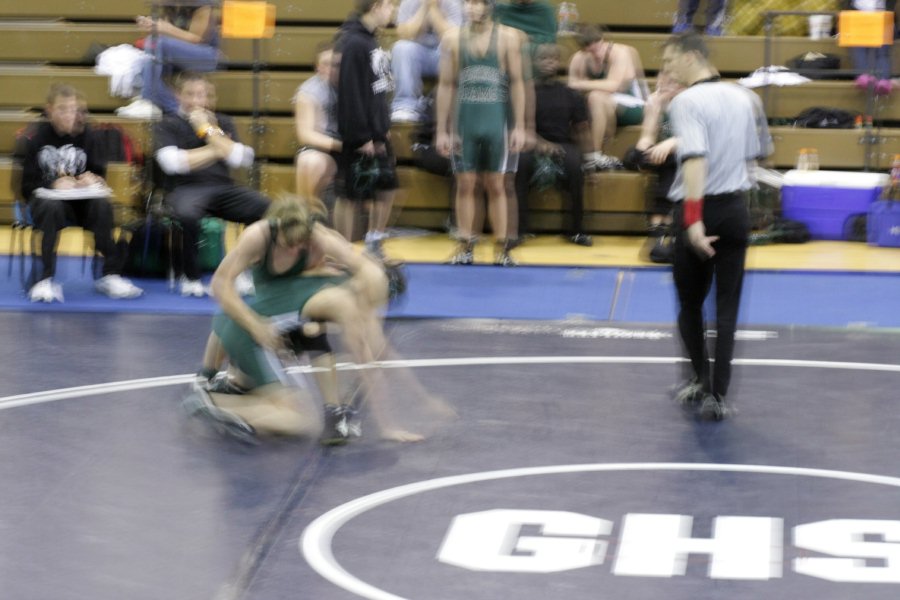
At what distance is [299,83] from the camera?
42.4 feet

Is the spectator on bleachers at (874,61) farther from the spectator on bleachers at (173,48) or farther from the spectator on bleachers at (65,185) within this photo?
the spectator on bleachers at (65,185)

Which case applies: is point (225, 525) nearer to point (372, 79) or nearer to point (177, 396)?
point (177, 396)

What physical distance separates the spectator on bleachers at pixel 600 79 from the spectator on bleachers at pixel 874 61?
195cm

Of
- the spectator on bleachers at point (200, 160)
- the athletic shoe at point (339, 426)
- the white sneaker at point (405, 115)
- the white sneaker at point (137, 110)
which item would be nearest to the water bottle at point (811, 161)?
the white sneaker at point (405, 115)

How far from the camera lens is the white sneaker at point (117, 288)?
9859 mm

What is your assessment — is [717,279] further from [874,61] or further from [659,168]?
[874,61]

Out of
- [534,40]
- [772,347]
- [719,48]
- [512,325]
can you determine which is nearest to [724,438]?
[772,347]

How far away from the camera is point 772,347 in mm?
8391

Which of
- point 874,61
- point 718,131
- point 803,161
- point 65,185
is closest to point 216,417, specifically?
point 718,131

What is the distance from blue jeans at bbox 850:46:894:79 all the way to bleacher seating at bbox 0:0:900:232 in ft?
0.76

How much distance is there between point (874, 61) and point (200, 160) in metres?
5.89

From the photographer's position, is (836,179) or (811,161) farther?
(811,161)

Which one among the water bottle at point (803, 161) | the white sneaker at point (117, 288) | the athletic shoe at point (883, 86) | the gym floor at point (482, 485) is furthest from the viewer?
the athletic shoe at point (883, 86)

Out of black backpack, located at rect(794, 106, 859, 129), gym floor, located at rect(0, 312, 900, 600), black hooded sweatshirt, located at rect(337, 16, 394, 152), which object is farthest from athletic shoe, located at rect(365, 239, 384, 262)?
black backpack, located at rect(794, 106, 859, 129)
